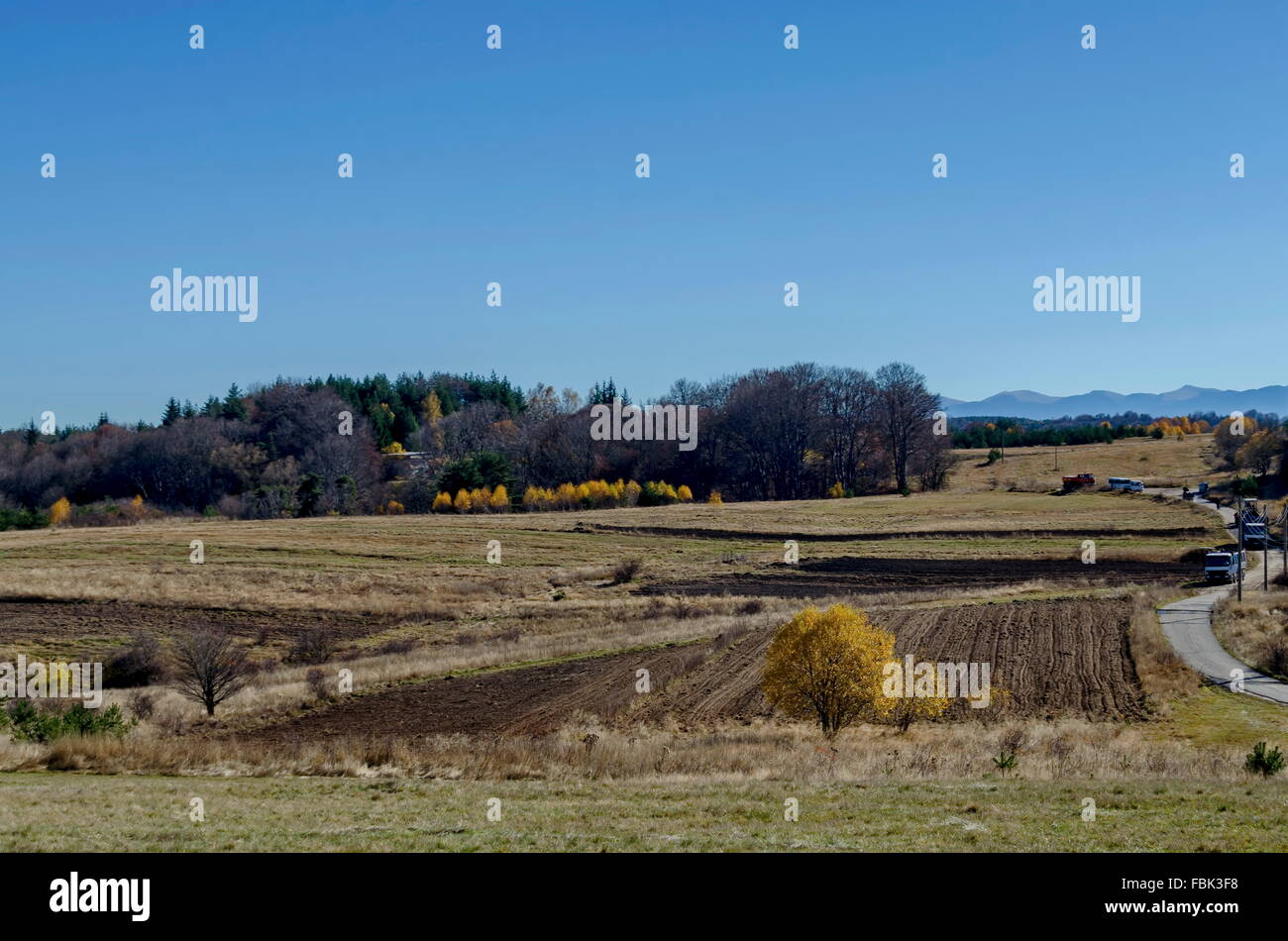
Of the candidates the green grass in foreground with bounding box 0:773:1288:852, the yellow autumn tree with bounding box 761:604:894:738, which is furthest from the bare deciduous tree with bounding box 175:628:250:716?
the yellow autumn tree with bounding box 761:604:894:738

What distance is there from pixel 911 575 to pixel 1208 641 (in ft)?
78.7

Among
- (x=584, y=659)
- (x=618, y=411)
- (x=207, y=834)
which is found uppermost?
(x=618, y=411)

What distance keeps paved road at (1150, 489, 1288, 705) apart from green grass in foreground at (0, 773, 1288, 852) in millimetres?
16473

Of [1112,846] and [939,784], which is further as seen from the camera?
[939,784]

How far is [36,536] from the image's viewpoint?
7512 cm

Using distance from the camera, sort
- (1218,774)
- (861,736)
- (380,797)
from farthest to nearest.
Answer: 1. (861,736)
2. (1218,774)
3. (380,797)

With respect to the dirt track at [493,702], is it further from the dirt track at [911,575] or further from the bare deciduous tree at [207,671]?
the dirt track at [911,575]

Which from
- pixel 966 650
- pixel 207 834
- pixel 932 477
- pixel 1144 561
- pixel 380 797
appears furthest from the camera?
pixel 932 477

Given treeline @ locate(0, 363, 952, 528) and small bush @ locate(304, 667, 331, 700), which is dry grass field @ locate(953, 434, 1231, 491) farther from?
small bush @ locate(304, 667, 331, 700)

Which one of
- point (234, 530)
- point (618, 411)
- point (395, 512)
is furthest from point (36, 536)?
point (618, 411)

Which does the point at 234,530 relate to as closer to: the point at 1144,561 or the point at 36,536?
the point at 36,536

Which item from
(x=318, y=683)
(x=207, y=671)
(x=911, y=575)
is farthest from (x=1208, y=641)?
(x=207, y=671)
